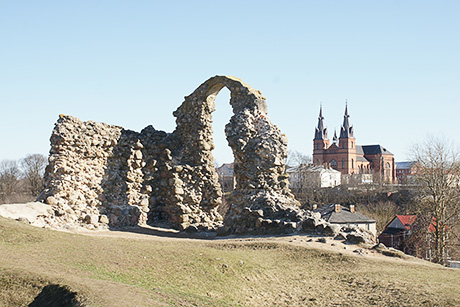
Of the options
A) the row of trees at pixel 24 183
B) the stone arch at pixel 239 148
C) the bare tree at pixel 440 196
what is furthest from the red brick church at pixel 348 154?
the stone arch at pixel 239 148

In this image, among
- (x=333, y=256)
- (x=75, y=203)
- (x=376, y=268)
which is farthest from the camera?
(x=75, y=203)

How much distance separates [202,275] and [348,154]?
119960mm

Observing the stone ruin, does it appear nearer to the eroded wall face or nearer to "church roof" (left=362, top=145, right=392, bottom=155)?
the eroded wall face

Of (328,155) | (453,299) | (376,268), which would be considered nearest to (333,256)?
(376,268)

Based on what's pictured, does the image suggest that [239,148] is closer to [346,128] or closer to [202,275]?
[202,275]

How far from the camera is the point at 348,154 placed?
125375 mm

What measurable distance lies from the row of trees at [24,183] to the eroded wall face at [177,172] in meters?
22.8

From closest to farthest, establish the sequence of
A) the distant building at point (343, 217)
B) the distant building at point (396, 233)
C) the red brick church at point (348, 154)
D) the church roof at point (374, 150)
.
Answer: the distant building at point (396, 233) → the distant building at point (343, 217) → the red brick church at point (348, 154) → the church roof at point (374, 150)

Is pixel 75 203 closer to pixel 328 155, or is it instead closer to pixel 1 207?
pixel 1 207

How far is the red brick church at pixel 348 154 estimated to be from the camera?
126 meters

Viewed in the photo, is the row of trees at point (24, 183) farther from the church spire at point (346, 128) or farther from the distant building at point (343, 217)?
the church spire at point (346, 128)

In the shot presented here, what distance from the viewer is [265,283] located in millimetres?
9766

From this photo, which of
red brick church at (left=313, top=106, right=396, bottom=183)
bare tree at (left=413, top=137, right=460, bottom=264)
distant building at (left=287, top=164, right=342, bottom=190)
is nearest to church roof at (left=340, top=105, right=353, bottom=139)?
red brick church at (left=313, top=106, right=396, bottom=183)

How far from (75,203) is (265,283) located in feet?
28.2
